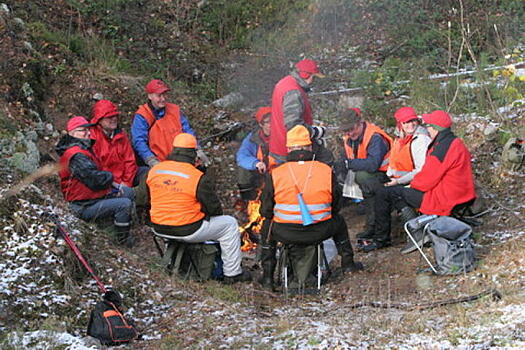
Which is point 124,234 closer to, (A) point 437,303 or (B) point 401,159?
(B) point 401,159

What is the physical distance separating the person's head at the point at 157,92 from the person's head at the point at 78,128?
1368 mm

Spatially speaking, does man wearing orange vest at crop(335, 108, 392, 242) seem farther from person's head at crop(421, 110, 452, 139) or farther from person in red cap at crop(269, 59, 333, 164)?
person's head at crop(421, 110, 452, 139)

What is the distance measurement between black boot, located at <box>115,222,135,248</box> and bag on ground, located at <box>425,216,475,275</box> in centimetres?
365

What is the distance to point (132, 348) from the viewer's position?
4910 millimetres

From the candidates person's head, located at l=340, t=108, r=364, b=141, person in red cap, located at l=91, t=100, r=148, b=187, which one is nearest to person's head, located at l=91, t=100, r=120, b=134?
person in red cap, located at l=91, t=100, r=148, b=187

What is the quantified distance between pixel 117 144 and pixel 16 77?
240cm

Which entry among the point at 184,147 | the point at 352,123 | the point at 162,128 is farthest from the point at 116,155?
the point at 352,123

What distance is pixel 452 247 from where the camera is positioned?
20.6 feet

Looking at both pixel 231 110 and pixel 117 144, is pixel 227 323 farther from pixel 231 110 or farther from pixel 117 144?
pixel 231 110

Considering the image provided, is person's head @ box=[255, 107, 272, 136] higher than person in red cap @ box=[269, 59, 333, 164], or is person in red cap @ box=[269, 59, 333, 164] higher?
person in red cap @ box=[269, 59, 333, 164]

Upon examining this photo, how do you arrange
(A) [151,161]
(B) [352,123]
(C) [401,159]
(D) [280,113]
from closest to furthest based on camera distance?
(D) [280,113], (C) [401,159], (B) [352,123], (A) [151,161]

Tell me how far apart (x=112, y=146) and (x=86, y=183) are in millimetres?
832

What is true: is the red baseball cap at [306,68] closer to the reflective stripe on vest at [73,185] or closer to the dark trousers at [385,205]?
the dark trousers at [385,205]

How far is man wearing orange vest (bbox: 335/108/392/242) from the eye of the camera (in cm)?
815
